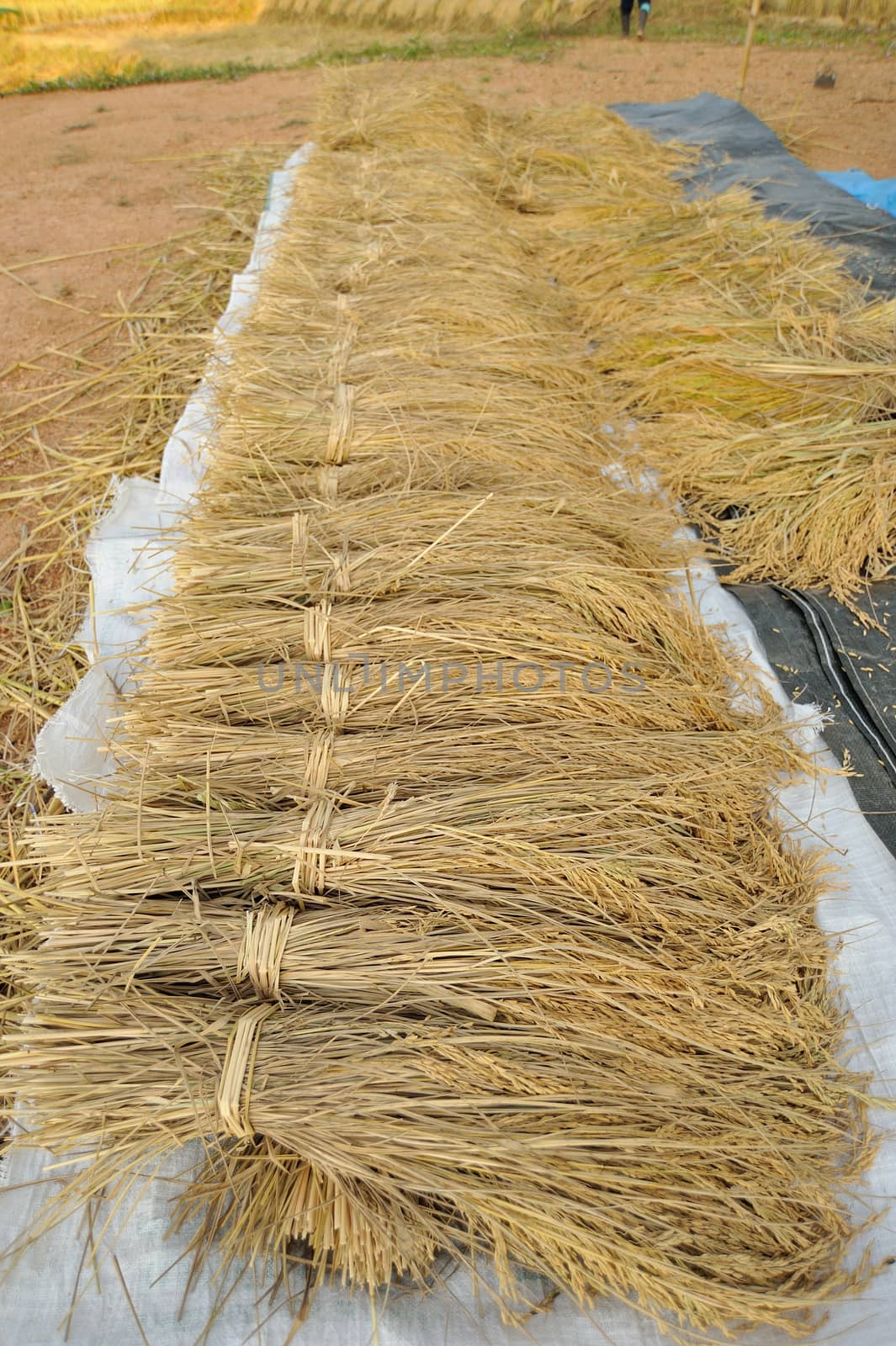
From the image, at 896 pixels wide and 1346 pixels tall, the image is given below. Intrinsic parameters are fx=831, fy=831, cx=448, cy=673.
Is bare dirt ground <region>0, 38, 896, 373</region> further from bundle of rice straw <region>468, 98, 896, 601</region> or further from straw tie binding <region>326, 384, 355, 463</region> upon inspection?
bundle of rice straw <region>468, 98, 896, 601</region>

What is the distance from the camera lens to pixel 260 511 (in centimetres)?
200

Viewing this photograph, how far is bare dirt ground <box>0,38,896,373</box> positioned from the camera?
12.2 feet

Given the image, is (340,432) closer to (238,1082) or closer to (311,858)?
(311,858)

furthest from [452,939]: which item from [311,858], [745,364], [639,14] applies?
[639,14]

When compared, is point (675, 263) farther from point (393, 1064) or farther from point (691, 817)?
point (393, 1064)

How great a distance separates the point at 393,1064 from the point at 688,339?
2649mm

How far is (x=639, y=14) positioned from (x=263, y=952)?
1097 cm

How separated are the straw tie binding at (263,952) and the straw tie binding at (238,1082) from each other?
8cm

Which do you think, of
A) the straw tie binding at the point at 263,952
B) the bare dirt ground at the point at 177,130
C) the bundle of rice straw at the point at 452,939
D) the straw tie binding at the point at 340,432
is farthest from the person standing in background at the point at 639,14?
the straw tie binding at the point at 263,952

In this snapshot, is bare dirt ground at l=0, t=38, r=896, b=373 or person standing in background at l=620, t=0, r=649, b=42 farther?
person standing in background at l=620, t=0, r=649, b=42

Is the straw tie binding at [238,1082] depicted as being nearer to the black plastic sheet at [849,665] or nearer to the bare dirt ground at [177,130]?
the black plastic sheet at [849,665]

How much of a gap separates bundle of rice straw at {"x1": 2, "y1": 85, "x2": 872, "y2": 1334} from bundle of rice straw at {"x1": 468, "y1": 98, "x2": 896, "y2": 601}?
0.66 metres

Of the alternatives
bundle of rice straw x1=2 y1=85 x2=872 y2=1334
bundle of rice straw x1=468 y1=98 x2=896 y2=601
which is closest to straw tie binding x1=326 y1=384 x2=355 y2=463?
bundle of rice straw x1=2 y1=85 x2=872 y2=1334

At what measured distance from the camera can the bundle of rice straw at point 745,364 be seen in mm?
2264
